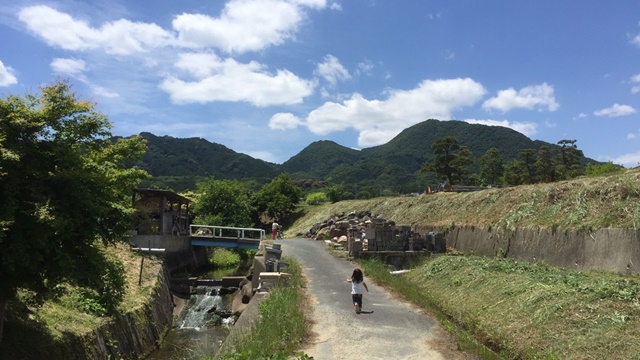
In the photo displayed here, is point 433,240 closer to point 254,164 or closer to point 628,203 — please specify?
point 628,203

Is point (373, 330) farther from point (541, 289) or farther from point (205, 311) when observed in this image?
point (205, 311)

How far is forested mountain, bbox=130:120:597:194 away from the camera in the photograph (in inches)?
5507

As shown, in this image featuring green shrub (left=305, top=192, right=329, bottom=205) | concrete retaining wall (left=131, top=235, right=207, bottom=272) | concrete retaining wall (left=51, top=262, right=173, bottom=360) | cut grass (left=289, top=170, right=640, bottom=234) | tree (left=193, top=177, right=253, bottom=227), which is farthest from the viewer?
green shrub (left=305, top=192, right=329, bottom=205)

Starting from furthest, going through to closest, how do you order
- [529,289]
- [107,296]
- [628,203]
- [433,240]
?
[433,240]
[628,203]
[107,296]
[529,289]

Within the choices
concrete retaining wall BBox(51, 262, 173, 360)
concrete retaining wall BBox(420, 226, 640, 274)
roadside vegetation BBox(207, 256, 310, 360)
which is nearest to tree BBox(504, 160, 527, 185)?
concrete retaining wall BBox(420, 226, 640, 274)

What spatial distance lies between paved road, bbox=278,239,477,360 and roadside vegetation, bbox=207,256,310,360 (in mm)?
397

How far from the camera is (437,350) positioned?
8.76 metres

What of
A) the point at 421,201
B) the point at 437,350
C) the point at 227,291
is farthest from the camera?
the point at 421,201

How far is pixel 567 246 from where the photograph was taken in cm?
1506

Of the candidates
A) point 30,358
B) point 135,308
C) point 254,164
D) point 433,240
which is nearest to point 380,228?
point 433,240

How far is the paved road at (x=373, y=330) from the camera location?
338 inches

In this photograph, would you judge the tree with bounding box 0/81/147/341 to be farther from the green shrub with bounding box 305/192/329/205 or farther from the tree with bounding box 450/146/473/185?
the green shrub with bounding box 305/192/329/205

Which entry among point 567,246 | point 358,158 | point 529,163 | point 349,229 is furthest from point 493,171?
point 358,158

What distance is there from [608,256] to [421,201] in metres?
20.2
